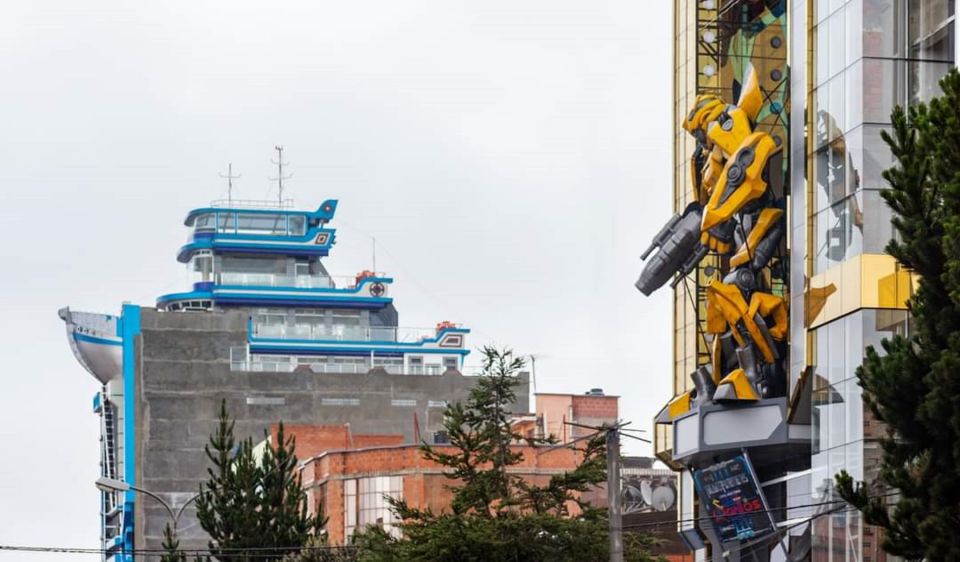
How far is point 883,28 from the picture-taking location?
172ft

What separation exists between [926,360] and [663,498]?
5975 centimetres

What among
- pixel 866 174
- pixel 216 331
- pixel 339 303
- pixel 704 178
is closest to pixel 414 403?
pixel 216 331

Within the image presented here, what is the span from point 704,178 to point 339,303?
96.4 meters

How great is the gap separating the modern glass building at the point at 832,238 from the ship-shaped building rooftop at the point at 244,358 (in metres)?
48.9

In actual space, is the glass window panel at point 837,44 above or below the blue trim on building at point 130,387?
above

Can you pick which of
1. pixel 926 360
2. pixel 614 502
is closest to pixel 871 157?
pixel 614 502

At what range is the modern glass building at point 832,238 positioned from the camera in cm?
5169

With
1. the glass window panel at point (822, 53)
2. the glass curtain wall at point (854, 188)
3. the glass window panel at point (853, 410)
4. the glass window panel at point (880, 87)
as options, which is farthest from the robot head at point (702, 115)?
the glass window panel at point (853, 410)

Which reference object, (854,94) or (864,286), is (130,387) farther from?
(864,286)

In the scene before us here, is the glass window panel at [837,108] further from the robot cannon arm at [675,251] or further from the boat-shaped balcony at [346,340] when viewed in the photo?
the boat-shaped balcony at [346,340]

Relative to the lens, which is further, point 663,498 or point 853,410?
point 663,498

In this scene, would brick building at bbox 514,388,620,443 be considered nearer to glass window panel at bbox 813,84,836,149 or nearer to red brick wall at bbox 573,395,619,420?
red brick wall at bbox 573,395,619,420

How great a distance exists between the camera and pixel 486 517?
54.2 metres

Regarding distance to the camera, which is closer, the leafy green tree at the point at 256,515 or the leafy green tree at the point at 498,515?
the leafy green tree at the point at 498,515
